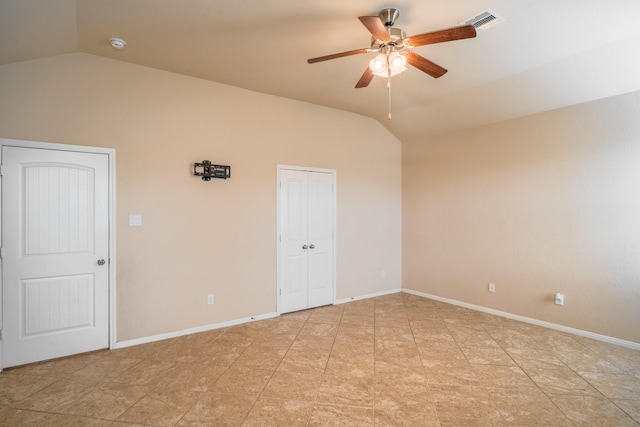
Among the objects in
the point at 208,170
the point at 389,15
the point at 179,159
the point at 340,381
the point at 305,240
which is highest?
the point at 389,15

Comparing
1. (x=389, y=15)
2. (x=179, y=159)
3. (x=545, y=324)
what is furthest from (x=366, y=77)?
(x=545, y=324)

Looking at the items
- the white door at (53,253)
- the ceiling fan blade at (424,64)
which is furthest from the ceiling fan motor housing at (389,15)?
the white door at (53,253)

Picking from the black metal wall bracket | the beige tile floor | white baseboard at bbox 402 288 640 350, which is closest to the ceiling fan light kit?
the black metal wall bracket

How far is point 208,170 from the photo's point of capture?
12.2 ft

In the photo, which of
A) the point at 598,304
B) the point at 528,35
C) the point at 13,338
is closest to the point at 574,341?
the point at 598,304

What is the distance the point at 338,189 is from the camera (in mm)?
4898

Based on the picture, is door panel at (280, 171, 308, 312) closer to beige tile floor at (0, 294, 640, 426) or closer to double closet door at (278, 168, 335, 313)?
double closet door at (278, 168, 335, 313)

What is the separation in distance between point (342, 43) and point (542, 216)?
3328 millimetres

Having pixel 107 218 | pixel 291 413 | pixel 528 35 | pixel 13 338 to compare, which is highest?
pixel 528 35

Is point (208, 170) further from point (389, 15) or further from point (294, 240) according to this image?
point (389, 15)

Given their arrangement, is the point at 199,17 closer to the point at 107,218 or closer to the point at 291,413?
the point at 107,218

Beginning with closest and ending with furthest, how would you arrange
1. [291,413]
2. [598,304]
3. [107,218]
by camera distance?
[291,413] → [107,218] → [598,304]

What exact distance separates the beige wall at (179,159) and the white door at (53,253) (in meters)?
0.18

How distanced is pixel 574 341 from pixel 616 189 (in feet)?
5.83
